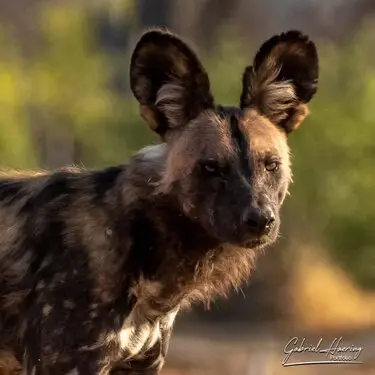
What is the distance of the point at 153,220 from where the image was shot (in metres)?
3.31

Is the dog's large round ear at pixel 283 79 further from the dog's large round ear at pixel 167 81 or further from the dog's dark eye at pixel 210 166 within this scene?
the dog's dark eye at pixel 210 166

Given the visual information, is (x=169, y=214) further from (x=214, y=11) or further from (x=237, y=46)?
(x=214, y=11)

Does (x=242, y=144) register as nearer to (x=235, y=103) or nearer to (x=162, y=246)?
(x=162, y=246)

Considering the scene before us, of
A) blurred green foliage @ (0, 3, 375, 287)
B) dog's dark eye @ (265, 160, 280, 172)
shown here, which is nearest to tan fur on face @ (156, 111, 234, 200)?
dog's dark eye @ (265, 160, 280, 172)

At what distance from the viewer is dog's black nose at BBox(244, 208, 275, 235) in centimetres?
300

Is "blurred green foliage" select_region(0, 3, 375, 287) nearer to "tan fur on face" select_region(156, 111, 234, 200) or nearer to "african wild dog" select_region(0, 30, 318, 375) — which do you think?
"african wild dog" select_region(0, 30, 318, 375)

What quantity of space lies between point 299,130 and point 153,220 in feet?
16.8

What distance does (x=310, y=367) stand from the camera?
6191 millimetres

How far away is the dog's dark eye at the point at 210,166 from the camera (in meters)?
3.12

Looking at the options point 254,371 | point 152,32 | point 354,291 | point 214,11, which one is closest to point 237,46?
point 214,11

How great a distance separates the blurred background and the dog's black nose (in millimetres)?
3389

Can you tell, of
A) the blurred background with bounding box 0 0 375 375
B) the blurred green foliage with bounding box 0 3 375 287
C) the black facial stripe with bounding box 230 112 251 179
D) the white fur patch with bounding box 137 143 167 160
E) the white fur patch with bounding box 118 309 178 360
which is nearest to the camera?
the black facial stripe with bounding box 230 112 251 179

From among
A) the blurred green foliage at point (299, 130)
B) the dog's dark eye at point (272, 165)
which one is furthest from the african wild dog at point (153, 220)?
the blurred green foliage at point (299, 130)

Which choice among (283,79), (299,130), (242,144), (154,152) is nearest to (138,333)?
(154,152)
